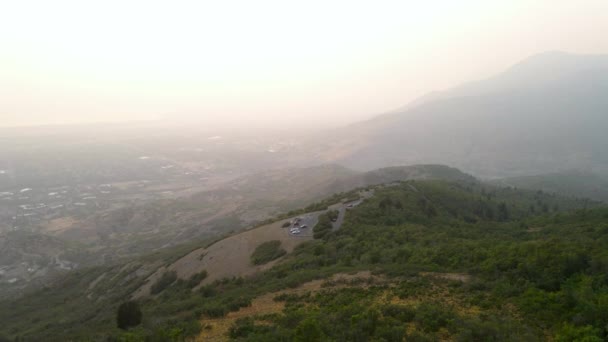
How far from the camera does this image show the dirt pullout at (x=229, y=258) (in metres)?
32.6

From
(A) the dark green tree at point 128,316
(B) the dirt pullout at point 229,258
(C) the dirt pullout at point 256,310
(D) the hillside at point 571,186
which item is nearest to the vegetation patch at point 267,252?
(B) the dirt pullout at point 229,258

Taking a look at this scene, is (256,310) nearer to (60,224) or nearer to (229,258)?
(229,258)

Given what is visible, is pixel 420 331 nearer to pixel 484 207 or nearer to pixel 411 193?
pixel 411 193

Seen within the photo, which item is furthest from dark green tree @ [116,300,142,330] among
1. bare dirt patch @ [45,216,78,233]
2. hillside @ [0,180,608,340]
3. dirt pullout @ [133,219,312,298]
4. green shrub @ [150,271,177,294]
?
bare dirt patch @ [45,216,78,233]

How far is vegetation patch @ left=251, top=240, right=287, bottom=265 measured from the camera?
32.3 meters

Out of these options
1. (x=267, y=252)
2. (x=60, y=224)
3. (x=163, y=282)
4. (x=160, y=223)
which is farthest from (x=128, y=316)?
(x=60, y=224)

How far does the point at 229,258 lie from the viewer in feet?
118

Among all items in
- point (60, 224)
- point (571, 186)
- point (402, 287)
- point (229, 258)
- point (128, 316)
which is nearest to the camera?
point (402, 287)

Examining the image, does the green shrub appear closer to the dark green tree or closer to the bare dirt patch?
the dark green tree

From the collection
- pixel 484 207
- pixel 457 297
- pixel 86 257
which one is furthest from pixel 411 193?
pixel 86 257

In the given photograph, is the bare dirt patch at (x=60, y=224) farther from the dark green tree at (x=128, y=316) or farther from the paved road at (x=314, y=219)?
the dark green tree at (x=128, y=316)

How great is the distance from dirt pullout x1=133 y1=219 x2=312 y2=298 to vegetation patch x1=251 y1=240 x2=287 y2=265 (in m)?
0.52

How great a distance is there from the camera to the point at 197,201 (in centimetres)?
15550

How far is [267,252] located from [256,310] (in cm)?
1711
